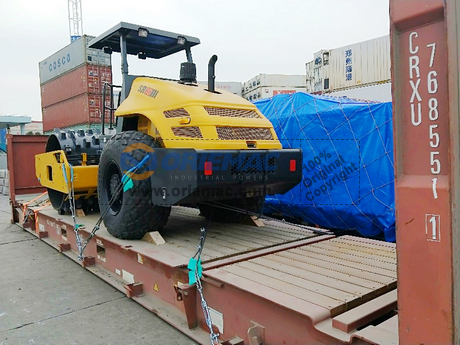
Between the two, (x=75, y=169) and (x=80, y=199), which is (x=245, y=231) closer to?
(x=75, y=169)

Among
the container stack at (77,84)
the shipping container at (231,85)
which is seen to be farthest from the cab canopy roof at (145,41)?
the shipping container at (231,85)

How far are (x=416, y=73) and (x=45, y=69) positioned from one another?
25.1 m

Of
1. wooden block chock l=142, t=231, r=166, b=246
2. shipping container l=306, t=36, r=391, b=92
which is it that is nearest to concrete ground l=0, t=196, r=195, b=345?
wooden block chock l=142, t=231, r=166, b=246

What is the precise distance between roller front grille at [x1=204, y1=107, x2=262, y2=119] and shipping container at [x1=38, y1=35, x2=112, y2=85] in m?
15.0

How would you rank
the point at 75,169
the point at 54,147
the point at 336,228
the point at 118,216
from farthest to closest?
1. the point at 54,147
2. the point at 336,228
3. the point at 75,169
4. the point at 118,216

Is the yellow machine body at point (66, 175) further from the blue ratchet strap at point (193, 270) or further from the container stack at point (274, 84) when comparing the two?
the container stack at point (274, 84)

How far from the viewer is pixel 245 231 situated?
4180mm

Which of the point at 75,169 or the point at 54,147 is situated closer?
the point at 75,169

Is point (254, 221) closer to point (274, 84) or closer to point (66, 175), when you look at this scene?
point (66, 175)

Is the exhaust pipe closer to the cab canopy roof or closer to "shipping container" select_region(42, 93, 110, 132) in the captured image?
the cab canopy roof

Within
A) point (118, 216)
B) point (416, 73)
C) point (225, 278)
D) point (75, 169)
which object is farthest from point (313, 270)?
point (75, 169)

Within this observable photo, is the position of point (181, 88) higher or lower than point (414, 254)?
higher

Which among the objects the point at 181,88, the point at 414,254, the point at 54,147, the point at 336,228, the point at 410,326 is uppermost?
the point at 181,88

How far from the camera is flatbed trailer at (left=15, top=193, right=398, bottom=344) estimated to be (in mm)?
2088
